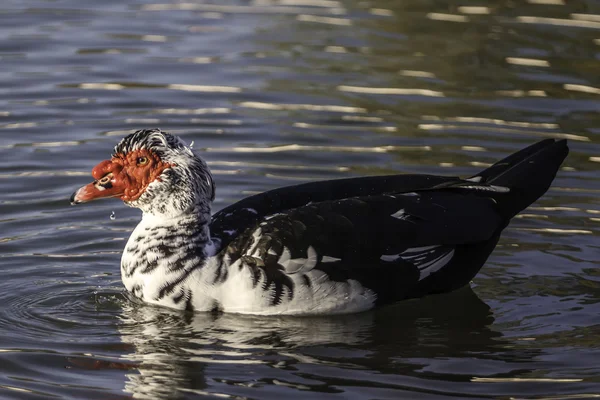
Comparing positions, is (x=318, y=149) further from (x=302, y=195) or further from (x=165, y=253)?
(x=165, y=253)

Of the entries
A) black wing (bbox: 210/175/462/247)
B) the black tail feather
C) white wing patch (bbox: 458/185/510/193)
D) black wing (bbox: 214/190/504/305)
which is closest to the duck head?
black wing (bbox: 210/175/462/247)

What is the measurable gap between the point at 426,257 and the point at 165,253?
5.22ft

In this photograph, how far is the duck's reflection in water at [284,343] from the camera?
21.0 ft

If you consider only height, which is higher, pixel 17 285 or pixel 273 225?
pixel 273 225

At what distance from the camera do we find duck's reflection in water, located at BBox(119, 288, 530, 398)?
252 inches

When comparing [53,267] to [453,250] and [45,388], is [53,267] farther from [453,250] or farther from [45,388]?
[453,250]

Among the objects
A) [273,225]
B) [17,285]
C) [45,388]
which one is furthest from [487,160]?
[45,388]

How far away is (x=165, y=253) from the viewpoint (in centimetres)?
716

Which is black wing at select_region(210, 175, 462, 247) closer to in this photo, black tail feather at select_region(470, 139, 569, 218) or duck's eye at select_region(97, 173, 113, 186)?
black tail feather at select_region(470, 139, 569, 218)

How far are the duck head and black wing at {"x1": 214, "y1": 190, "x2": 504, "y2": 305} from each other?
42 centimetres

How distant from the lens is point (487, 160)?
32.6 feet

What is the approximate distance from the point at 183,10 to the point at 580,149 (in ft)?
19.0

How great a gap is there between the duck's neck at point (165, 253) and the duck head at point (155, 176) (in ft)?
0.23

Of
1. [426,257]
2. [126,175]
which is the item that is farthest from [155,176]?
[426,257]
